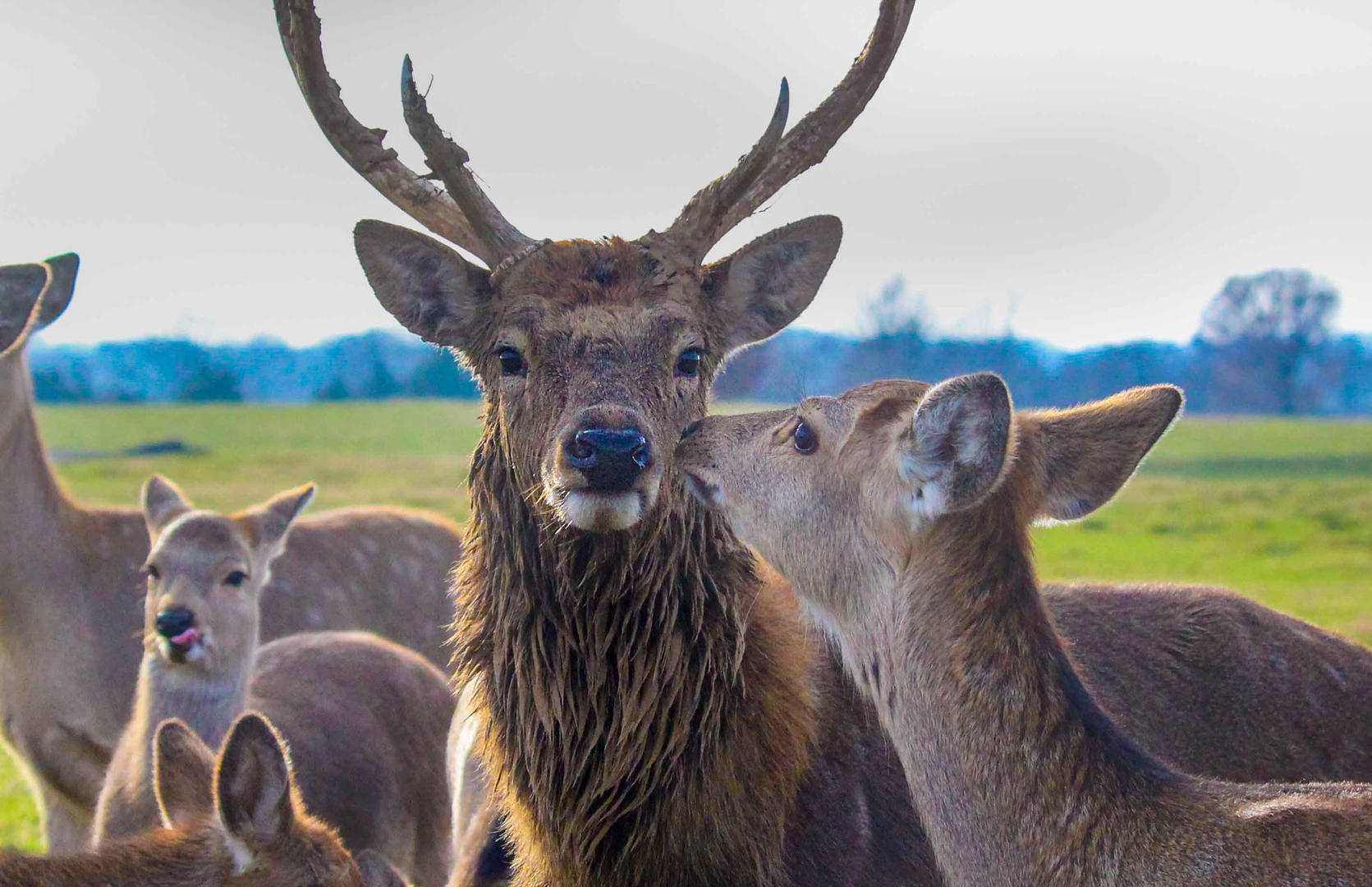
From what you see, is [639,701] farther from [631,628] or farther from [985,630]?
[985,630]

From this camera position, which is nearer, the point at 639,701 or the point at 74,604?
the point at 639,701

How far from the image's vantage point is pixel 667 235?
188 inches

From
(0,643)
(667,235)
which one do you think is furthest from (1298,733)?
(0,643)

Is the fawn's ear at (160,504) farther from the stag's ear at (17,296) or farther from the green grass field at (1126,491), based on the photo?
the green grass field at (1126,491)

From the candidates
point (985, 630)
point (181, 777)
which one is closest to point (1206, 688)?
point (985, 630)

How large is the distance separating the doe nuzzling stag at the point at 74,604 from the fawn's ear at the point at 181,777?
3130 mm

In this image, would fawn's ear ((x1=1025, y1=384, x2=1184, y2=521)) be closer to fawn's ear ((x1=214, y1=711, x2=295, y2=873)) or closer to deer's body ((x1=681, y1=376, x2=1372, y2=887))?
deer's body ((x1=681, y1=376, x2=1372, y2=887))

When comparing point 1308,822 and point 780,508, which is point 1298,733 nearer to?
point 1308,822

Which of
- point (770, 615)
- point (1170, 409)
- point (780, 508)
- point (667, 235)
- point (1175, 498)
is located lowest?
point (1175, 498)

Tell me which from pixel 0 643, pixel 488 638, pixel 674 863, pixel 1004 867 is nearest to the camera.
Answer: pixel 1004 867

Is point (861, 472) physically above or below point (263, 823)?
above

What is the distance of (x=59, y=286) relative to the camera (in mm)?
8055

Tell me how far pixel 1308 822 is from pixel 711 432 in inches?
77.1

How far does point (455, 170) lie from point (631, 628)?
6.02 feet
